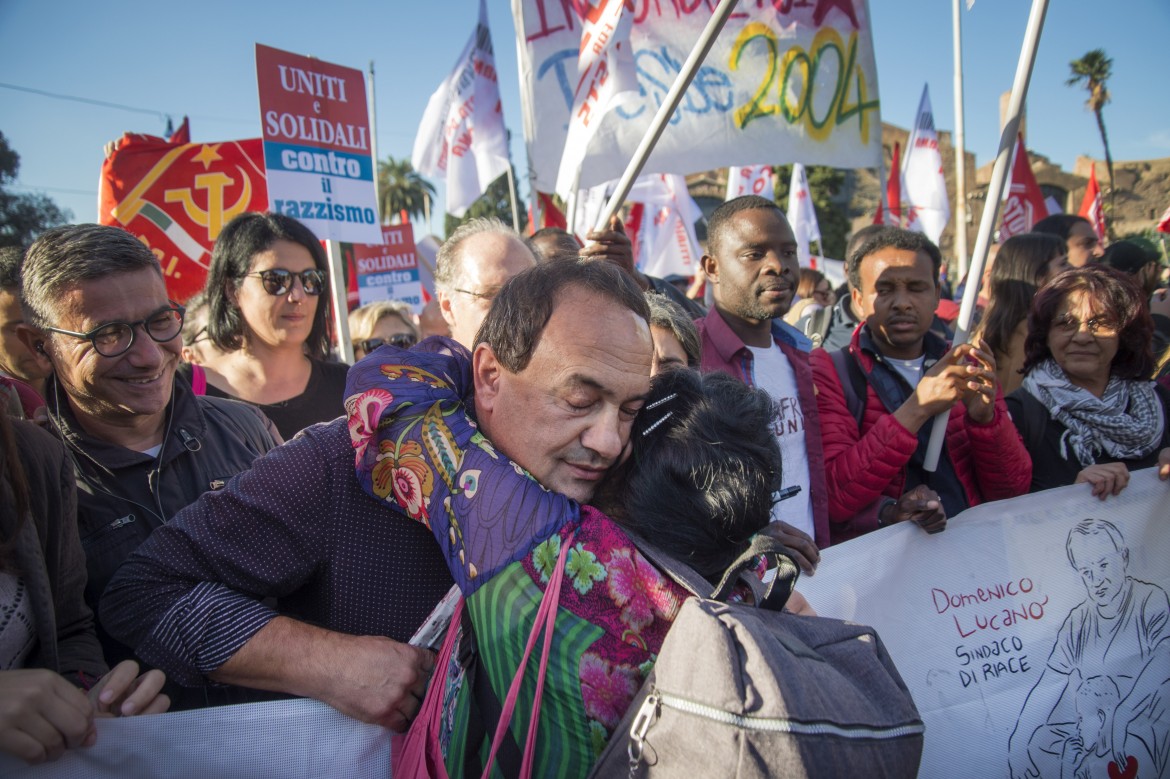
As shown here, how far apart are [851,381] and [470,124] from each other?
5.11 m

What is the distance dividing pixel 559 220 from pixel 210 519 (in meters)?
5.88

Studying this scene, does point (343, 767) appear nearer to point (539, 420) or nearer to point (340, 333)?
point (539, 420)

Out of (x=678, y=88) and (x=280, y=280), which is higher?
(x=678, y=88)

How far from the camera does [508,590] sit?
1314mm

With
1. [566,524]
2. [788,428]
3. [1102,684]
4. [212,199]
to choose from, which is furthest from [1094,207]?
[566,524]

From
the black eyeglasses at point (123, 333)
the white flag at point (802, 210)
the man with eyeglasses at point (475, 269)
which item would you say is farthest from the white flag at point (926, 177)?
the black eyeglasses at point (123, 333)

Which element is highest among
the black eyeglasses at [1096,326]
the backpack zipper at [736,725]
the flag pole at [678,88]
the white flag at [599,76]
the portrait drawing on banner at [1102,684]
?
the white flag at [599,76]

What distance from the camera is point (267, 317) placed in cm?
332

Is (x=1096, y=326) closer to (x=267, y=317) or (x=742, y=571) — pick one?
(x=742, y=571)

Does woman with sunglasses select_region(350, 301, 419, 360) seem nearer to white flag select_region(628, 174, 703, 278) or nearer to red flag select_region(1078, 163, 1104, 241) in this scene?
white flag select_region(628, 174, 703, 278)

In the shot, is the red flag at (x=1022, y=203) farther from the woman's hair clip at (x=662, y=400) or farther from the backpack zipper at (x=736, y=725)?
the backpack zipper at (x=736, y=725)

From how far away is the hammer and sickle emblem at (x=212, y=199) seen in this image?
16.6ft

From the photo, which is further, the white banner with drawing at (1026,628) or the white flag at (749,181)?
the white flag at (749,181)

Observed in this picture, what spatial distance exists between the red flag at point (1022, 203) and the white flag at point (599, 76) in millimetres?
7094
